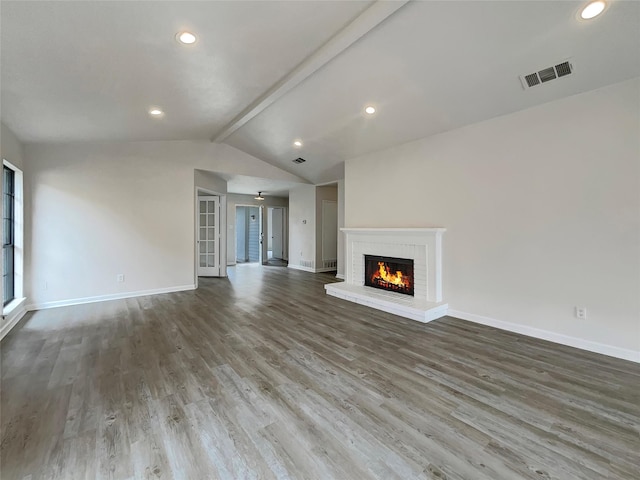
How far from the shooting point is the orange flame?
4.80m

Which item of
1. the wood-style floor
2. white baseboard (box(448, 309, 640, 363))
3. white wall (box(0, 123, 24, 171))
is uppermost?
white wall (box(0, 123, 24, 171))

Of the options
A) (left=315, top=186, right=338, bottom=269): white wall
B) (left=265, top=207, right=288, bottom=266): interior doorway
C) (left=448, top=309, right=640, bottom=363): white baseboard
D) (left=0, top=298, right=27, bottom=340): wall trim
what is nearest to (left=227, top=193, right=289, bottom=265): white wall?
(left=265, top=207, right=288, bottom=266): interior doorway

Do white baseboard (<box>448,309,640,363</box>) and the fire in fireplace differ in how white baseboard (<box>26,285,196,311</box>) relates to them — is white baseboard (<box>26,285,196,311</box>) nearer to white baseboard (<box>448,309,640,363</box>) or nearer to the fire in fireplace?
the fire in fireplace

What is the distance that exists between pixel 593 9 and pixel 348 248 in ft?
14.3

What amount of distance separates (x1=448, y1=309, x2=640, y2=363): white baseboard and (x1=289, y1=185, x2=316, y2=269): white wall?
4944mm

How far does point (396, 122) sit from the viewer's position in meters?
4.21

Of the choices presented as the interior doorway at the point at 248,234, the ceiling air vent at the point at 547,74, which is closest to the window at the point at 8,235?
the ceiling air vent at the point at 547,74

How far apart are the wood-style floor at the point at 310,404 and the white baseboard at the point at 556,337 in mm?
128

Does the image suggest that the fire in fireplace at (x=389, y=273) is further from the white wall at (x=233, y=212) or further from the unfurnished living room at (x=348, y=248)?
the white wall at (x=233, y=212)

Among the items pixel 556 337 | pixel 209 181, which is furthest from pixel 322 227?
pixel 556 337

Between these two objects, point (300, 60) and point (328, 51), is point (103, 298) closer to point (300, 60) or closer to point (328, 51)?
point (300, 60)

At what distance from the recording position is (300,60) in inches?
123

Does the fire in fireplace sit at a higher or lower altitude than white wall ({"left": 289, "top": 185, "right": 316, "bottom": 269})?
lower

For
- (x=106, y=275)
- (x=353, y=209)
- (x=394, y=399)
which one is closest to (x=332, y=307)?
(x=353, y=209)
